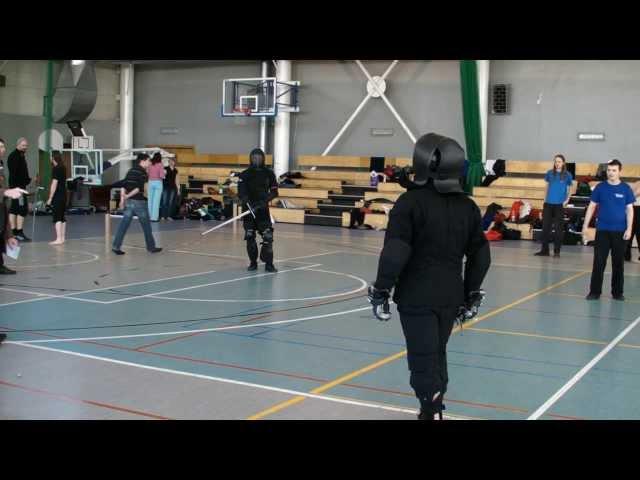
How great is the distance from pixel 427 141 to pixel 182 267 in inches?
343

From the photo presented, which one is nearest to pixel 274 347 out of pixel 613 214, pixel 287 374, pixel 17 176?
pixel 287 374

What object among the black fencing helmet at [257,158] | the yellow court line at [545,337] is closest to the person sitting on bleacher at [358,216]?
the black fencing helmet at [257,158]

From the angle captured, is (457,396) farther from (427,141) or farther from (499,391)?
(427,141)

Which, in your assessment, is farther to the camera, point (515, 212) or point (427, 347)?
point (515, 212)

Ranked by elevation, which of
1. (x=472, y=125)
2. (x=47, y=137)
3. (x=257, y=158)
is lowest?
(x=257, y=158)

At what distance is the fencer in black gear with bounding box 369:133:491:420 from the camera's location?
4902 millimetres

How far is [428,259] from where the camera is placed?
195 inches

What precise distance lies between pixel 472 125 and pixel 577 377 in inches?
695

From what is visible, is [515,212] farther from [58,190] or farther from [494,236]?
[58,190]

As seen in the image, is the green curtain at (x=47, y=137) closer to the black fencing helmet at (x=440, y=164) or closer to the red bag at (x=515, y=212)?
the red bag at (x=515, y=212)

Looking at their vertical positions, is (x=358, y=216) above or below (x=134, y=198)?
below

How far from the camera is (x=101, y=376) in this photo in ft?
20.9

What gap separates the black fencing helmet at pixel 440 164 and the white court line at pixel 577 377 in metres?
1.81
